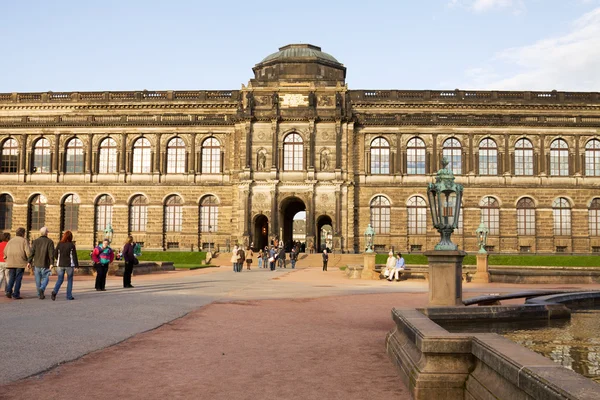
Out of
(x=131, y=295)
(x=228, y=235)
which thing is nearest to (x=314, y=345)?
(x=131, y=295)

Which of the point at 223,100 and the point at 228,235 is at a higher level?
the point at 223,100

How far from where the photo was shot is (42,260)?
16047 mm

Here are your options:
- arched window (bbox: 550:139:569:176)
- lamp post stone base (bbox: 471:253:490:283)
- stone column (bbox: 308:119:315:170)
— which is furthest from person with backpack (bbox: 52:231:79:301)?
arched window (bbox: 550:139:569:176)

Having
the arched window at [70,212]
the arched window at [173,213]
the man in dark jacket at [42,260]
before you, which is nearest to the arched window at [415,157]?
the arched window at [173,213]

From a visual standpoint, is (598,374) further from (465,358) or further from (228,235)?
(228,235)

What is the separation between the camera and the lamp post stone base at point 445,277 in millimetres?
11547

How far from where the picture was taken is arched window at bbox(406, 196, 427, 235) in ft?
169

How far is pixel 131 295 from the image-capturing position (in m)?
17.8

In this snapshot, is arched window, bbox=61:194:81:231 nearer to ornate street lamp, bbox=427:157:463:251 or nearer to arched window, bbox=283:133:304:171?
arched window, bbox=283:133:304:171

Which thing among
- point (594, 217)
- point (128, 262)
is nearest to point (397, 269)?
point (128, 262)

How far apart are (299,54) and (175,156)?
15932 mm

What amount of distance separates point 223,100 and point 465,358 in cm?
5092

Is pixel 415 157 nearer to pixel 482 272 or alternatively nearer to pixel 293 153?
pixel 293 153

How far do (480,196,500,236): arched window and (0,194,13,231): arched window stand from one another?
4183 centimetres
